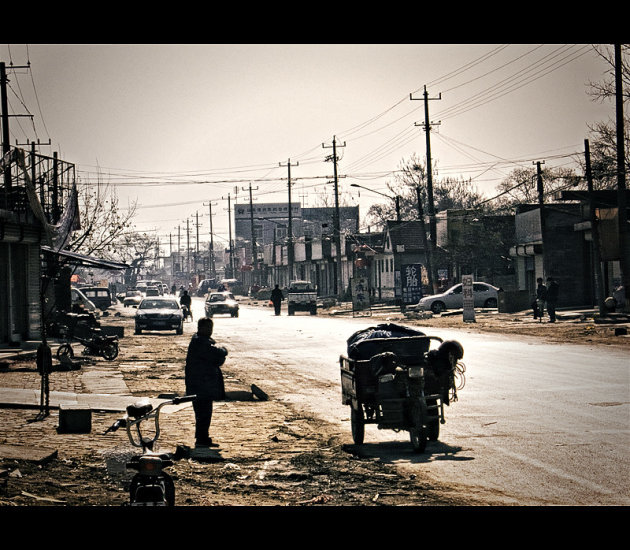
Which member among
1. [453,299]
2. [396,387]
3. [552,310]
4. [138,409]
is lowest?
[396,387]

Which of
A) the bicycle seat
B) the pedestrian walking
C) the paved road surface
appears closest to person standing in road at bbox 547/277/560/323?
the pedestrian walking

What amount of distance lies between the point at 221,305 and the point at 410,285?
1175 centimetres

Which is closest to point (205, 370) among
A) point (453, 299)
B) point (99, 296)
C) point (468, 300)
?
point (468, 300)

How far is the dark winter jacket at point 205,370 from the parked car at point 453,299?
141 feet

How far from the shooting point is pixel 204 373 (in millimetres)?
12047

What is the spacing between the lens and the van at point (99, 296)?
69188mm

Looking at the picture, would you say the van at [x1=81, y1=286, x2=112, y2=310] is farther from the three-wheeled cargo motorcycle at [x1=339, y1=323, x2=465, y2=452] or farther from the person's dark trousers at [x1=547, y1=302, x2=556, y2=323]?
the three-wheeled cargo motorcycle at [x1=339, y1=323, x2=465, y2=452]

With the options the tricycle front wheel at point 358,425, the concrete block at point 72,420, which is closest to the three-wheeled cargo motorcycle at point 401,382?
the tricycle front wheel at point 358,425

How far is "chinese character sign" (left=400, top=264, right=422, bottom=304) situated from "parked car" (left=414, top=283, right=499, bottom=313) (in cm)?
224

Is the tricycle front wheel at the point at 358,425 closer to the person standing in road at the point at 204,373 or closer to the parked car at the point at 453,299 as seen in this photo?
the person standing in road at the point at 204,373

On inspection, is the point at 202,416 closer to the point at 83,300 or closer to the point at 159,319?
the point at 159,319
